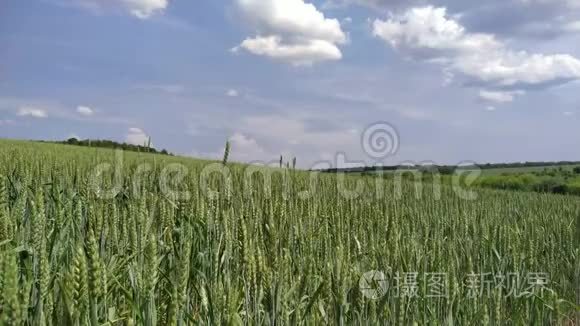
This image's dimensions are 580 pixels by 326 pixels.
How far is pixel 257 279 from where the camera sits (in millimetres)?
1617

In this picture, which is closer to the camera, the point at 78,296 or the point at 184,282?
the point at 78,296

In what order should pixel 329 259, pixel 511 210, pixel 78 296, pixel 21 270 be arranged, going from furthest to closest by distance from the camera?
pixel 511 210
pixel 329 259
pixel 21 270
pixel 78 296

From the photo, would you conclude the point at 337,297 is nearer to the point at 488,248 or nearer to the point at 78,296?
the point at 78,296

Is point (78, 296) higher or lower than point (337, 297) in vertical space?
higher

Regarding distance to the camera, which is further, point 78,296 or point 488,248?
point 488,248

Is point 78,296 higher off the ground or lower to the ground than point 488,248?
higher

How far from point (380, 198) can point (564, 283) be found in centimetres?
296

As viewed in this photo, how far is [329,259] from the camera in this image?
94.3 inches

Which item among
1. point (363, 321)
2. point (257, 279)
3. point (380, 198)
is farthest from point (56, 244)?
point (380, 198)

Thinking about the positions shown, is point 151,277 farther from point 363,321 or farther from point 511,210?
point 511,210

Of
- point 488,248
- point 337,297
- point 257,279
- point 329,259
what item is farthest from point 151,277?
point 488,248

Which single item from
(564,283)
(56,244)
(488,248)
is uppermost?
(56,244)

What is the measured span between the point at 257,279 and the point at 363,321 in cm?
44

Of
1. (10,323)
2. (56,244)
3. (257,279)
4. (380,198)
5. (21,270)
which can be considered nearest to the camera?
(10,323)
